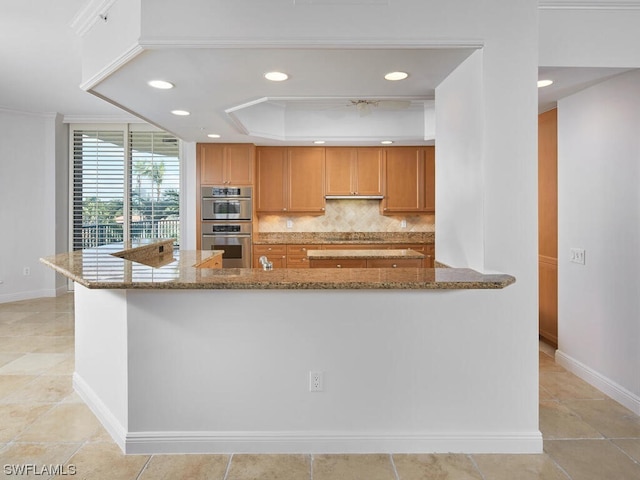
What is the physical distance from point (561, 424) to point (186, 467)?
2.19 meters

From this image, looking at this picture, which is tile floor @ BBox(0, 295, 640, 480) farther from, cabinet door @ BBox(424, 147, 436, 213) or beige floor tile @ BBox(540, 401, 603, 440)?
cabinet door @ BBox(424, 147, 436, 213)

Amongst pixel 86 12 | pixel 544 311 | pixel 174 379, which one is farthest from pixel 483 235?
pixel 86 12

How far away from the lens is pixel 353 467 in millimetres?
2180

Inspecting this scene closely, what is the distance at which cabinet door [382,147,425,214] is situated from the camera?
20.7 ft

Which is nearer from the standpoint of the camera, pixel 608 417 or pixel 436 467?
pixel 436 467

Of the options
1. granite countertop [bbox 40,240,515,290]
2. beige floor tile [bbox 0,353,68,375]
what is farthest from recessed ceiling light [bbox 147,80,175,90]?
beige floor tile [bbox 0,353,68,375]

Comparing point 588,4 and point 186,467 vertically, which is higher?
point 588,4

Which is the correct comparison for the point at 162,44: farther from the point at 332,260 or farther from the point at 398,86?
the point at 332,260

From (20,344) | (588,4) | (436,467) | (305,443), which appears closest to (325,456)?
(305,443)

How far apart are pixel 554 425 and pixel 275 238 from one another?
4607 millimetres

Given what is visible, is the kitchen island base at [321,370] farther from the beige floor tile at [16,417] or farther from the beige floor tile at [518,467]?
the beige floor tile at [16,417]

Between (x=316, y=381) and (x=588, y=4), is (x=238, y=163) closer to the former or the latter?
(x=316, y=381)

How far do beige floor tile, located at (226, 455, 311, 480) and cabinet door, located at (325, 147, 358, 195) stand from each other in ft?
14.7

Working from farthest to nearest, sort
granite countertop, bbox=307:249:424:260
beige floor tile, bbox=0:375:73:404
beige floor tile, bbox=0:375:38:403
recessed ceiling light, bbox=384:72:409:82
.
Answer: granite countertop, bbox=307:249:424:260
beige floor tile, bbox=0:375:38:403
beige floor tile, bbox=0:375:73:404
recessed ceiling light, bbox=384:72:409:82
